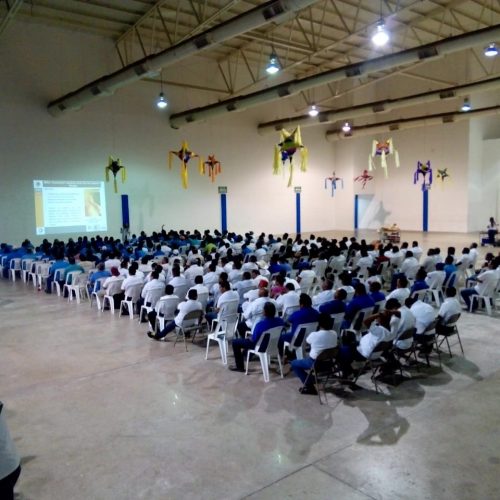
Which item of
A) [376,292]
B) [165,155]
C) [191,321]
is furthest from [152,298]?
[165,155]

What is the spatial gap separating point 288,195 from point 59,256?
14784mm

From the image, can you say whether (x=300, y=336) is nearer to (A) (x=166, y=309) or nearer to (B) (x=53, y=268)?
(A) (x=166, y=309)

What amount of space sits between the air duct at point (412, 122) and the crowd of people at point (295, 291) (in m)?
8.54

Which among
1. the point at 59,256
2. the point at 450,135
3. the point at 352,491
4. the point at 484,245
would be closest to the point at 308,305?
the point at 352,491

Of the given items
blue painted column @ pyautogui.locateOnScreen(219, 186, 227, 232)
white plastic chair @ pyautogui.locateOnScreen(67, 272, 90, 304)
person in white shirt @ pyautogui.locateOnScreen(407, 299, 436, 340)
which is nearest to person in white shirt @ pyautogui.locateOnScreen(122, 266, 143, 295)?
white plastic chair @ pyautogui.locateOnScreen(67, 272, 90, 304)

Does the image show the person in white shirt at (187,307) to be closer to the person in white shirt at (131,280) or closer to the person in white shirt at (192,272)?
the person in white shirt at (131,280)

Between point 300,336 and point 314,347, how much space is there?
0.63 m

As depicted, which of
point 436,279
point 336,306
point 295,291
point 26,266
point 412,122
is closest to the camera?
point 336,306

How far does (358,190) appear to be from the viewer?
27375 millimetres

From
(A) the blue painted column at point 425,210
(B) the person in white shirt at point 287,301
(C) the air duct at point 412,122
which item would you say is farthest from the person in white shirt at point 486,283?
(A) the blue painted column at point 425,210

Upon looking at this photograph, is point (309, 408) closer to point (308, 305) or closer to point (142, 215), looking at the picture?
point (308, 305)

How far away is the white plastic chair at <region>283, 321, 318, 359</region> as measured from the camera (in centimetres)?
596

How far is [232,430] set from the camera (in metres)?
4.62

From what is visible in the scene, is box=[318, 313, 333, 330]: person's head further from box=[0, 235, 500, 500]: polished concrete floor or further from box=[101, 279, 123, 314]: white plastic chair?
box=[101, 279, 123, 314]: white plastic chair
